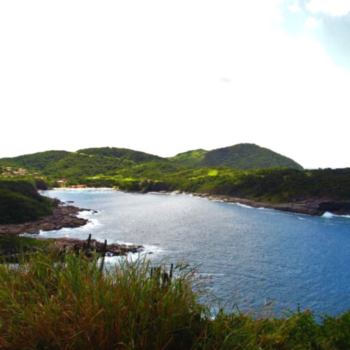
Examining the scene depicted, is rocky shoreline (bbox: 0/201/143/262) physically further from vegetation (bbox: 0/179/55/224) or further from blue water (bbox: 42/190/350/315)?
blue water (bbox: 42/190/350/315)

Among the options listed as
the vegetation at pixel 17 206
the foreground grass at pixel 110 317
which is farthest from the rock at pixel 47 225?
the foreground grass at pixel 110 317

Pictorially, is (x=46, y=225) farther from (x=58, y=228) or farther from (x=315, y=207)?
(x=315, y=207)

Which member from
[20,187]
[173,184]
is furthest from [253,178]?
[20,187]

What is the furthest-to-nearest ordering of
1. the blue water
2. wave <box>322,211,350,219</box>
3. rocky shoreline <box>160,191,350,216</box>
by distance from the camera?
rocky shoreline <box>160,191,350,216</box>
wave <box>322,211,350,219</box>
the blue water

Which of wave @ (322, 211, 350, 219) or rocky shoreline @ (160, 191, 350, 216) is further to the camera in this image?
rocky shoreline @ (160, 191, 350, 216)

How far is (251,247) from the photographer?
192ft

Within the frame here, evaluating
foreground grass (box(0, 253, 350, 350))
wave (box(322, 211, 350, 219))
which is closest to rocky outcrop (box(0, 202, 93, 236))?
foreground grass (box(0, 253, 350, 350))

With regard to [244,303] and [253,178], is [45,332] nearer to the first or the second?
[244,303]

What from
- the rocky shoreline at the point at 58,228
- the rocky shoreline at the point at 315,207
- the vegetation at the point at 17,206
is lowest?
the rocky shoreline at the point at 58,228

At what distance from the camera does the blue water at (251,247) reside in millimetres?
36812

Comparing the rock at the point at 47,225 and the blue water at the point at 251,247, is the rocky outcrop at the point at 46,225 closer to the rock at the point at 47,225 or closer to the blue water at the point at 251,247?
the rock at the point at 47,225

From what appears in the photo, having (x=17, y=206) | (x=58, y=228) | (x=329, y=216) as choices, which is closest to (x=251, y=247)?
(x=58, y=228)

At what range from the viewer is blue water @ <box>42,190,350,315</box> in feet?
121

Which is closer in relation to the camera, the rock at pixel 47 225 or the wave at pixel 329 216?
the rock at pixel 47 225
